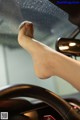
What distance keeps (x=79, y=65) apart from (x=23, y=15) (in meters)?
1.30

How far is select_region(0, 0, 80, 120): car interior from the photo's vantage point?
1.96 feet

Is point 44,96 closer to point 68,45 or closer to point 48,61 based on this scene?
point 48,61

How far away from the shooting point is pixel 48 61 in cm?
64

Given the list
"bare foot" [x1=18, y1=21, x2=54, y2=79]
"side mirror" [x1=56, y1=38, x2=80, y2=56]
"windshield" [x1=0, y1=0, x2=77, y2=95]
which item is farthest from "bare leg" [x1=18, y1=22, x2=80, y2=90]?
"windshield" [x1=0, y1=0, x2=77, y2=95]

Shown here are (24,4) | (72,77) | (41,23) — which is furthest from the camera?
(41,23)

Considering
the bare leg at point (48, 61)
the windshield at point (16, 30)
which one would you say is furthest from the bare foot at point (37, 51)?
the windshield at point (16, 30)

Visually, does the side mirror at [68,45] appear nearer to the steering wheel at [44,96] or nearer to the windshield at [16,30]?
the steering wheel at [44,96]

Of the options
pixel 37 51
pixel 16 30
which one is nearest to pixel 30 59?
pixel 16 30

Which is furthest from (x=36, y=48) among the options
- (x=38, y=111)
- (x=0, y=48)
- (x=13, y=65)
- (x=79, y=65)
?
(x=13, y=65)

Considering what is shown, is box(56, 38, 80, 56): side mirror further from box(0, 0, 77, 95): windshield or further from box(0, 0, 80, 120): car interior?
box(0, 0, 77, 95): windshield

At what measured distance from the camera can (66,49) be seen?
90 centimetres

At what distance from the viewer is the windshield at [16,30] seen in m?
1.76

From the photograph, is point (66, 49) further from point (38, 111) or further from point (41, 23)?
point (41, 23)

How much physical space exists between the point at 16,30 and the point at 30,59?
387 mm
